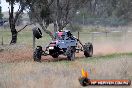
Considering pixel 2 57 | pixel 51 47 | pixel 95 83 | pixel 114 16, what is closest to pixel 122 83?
pixel 95 83

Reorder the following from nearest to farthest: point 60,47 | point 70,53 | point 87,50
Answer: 1. point 70,53
2. point 60,47
3. point 87,50

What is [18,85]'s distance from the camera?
486 inches

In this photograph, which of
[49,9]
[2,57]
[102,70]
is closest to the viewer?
[102,70]

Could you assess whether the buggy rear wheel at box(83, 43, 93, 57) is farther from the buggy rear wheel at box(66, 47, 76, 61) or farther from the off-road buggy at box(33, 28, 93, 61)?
the buggy rear wheel at box(66, 47, 76, 61)

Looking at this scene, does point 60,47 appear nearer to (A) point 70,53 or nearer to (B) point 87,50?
(A) point 70,53

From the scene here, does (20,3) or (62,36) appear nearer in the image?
(62,36)

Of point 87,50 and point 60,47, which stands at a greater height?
point 60,47

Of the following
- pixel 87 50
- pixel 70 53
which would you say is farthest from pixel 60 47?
pixel 87 50

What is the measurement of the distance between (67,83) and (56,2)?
25072mm

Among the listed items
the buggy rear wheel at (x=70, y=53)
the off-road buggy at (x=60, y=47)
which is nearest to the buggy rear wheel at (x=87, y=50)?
the off-road buggy at (x=60, y=47)

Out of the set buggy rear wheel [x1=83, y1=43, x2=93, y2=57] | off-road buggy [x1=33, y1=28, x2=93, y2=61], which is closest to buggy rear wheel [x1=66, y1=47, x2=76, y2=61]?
off-road buggy [x1=33, y1=28, x2=93, y2=61]

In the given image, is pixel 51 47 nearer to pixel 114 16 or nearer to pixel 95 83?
pixel 95 83

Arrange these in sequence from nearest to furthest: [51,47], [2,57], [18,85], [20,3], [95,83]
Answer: [95,83], [18,85], [51,47], [2,57], [20,3]

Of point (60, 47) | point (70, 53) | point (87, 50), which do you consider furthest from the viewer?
point (87, 50)
